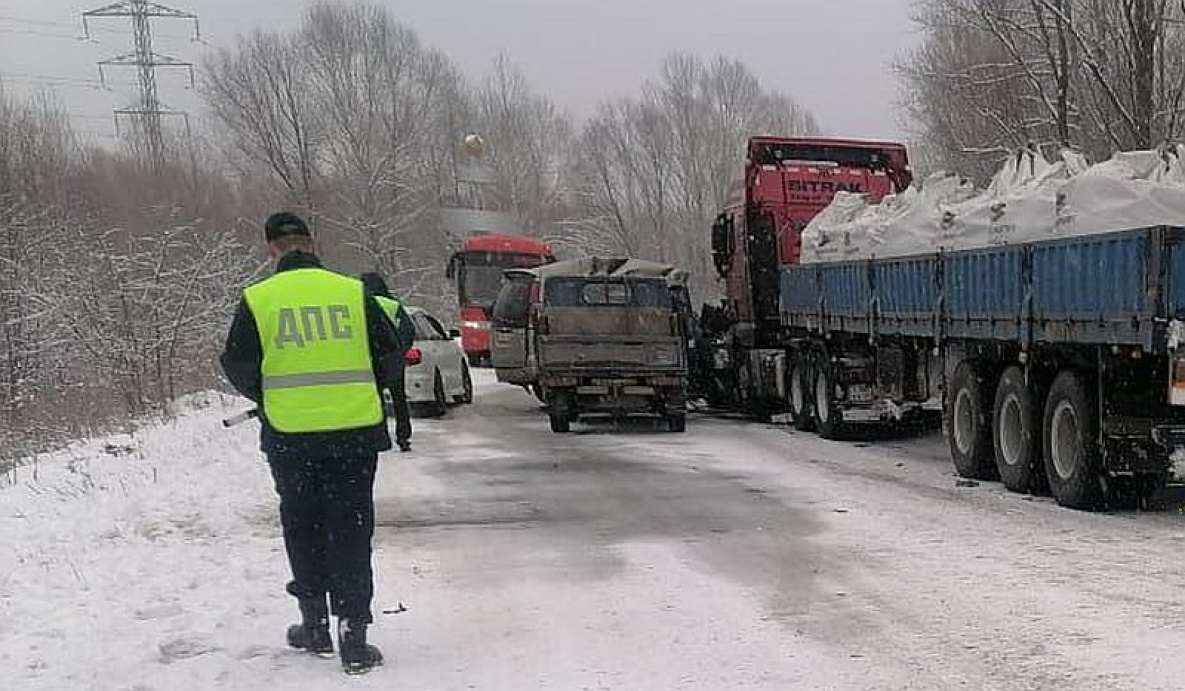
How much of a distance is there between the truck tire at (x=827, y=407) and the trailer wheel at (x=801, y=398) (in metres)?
0.35

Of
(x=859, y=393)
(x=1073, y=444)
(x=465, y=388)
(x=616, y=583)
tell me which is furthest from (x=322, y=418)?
(x=465, y=388)

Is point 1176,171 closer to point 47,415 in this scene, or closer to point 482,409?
point 482,409

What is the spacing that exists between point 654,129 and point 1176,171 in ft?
173

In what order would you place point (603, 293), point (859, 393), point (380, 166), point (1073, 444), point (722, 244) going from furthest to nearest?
point (380, 166) → point (722, 244) → point (603, 293) → point (859, 393) → point (1073, 444)

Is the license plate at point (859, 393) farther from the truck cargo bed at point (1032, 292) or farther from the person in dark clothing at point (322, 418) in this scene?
the person in dark clothing at point (322, 418)

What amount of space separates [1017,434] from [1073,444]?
1018mm

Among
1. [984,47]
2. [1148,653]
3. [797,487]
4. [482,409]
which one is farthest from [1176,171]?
[984,47]

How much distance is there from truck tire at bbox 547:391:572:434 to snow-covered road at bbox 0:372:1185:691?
3.62 metres

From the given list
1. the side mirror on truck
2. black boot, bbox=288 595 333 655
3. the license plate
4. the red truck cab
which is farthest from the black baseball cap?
the side mirror on truck

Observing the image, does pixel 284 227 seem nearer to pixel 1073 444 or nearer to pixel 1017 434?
pixel 1073 444

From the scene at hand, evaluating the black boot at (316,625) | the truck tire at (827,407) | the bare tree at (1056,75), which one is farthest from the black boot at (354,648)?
the bare tree at (1056,75)

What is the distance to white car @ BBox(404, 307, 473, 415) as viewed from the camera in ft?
57.0

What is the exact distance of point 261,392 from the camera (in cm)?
504

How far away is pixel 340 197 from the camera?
4872 cm
